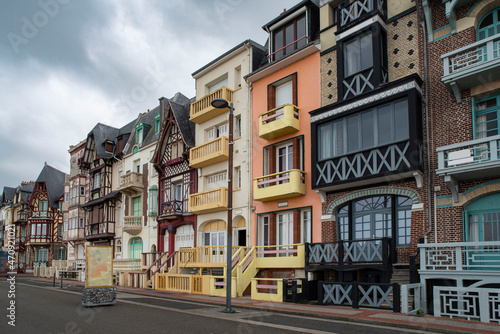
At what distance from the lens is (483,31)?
48.3 feet

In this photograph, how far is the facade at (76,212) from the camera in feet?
135

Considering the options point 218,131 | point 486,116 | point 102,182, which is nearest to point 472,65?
point 486,116

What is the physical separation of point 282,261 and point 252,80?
32.1 feet

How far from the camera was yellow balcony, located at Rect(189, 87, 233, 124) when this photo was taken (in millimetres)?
24350

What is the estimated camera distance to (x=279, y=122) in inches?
797

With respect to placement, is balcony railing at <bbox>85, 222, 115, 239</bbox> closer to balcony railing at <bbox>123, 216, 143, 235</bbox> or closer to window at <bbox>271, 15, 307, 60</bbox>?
balcony railing at <bbox>123, 216, 143, 235</bbox>

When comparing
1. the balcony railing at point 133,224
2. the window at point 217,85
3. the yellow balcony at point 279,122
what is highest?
the window at point 217,85

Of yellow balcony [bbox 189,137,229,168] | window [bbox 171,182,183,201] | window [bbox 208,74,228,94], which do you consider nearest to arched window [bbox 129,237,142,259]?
window [bbox 171,182,183,201]

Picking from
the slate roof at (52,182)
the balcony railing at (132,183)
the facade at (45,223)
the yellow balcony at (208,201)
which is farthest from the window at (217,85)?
the slate roof at (52,182)

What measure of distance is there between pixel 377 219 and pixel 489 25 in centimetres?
767

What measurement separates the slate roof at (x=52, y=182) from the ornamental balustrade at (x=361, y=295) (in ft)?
162

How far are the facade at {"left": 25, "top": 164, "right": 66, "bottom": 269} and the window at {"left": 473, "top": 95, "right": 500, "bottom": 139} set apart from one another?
168 feet

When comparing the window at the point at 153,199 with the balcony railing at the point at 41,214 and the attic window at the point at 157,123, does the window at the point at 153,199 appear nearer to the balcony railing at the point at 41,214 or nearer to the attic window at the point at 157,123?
the attic window at the point at 157,123

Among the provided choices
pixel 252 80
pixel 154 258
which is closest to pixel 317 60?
pixel 252 80
